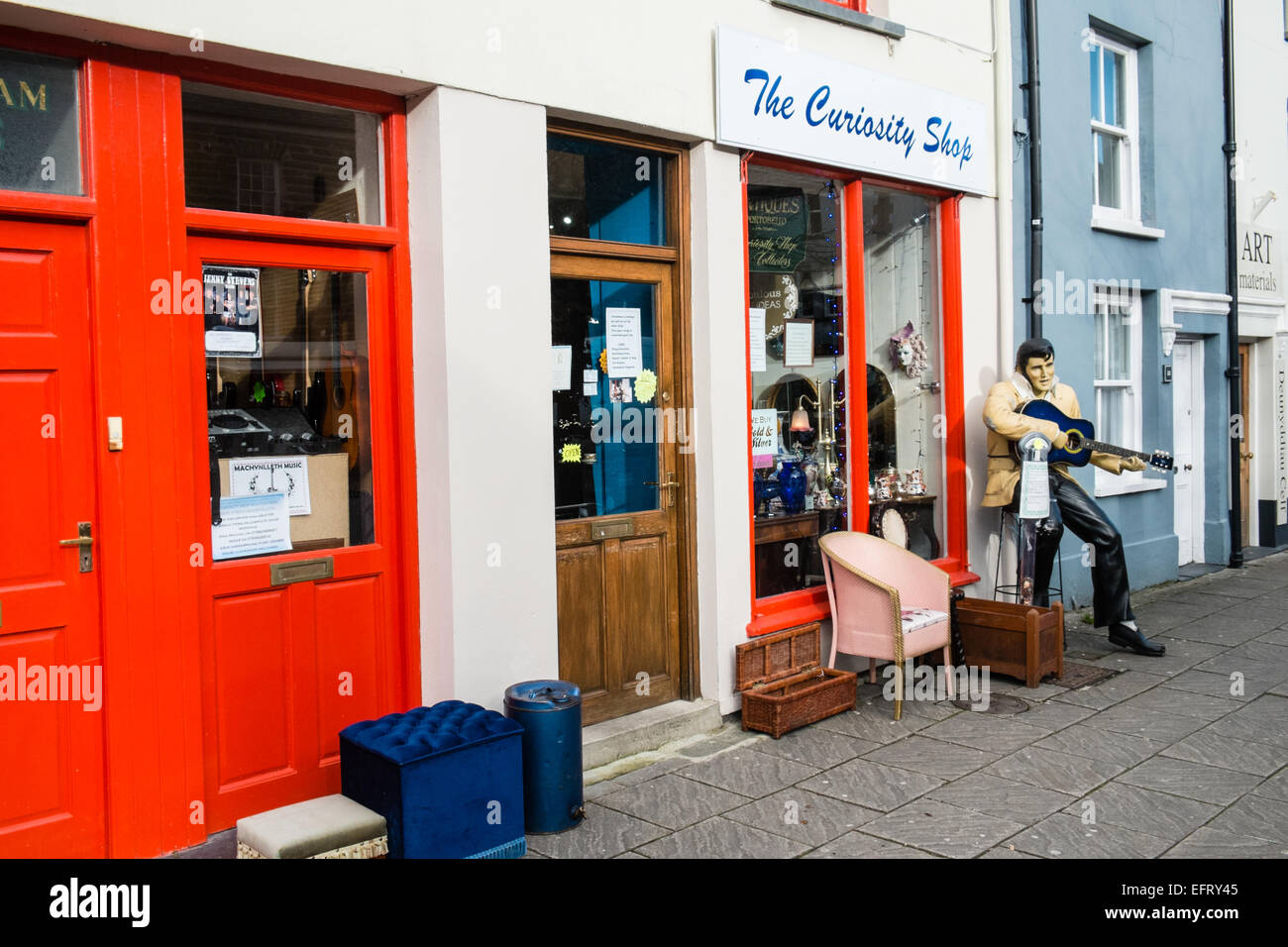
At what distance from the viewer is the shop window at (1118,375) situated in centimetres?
967

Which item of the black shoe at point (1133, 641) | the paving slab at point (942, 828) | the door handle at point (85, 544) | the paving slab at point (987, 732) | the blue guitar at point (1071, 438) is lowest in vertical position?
the paving slab at point (942, 828)

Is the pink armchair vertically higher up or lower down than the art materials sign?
lower down

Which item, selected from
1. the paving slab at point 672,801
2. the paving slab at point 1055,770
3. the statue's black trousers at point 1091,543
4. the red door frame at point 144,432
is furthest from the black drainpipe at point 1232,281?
the red door frame at point 144,432

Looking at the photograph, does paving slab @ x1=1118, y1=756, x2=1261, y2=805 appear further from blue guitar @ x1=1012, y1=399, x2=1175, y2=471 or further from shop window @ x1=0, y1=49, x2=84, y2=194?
shop window @ x1=0, y1=49, x2=84, y2=194

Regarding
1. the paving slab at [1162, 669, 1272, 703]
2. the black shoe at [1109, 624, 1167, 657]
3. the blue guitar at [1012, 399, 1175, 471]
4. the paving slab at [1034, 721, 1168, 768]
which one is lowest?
the paving slab at [1034, 721, 1168, 768]

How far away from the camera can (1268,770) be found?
5.24m

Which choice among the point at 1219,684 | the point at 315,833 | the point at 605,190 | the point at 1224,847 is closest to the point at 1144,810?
the point at 1224,847

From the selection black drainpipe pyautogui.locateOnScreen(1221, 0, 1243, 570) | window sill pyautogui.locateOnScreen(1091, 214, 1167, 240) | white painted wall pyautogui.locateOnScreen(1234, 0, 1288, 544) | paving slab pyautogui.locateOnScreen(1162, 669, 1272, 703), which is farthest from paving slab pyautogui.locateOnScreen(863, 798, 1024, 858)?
white painted wall pyautogui.locateOnScreen(1234, 0, 1288, 544)

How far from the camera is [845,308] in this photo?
283 inches

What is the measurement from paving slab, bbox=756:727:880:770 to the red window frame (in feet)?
2.16

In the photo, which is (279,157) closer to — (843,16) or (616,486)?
Answer: (616,486)

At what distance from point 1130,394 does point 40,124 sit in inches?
363

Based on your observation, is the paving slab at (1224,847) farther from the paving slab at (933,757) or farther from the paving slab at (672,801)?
the paving slab at (672,801)

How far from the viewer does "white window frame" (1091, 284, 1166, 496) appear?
9.68 m
